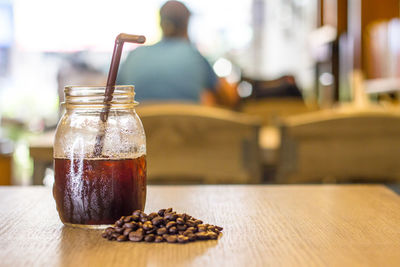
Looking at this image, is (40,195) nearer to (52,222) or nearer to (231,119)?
(52,222)

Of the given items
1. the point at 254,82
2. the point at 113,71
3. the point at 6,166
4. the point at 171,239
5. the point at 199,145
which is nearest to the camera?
the point at 171,239

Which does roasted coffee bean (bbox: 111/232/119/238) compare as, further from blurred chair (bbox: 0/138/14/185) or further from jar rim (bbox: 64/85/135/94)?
blurred chair (bbox: 0/138/14/185)

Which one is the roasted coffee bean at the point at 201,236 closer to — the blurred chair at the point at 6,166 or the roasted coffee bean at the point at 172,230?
the roasted coffee bean at the point at 172,230

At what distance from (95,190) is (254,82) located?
10.5ft

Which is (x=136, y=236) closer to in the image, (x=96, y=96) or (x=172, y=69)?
(x=96, y=96)

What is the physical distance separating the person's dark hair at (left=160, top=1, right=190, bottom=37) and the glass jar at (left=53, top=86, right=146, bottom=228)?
2.35m

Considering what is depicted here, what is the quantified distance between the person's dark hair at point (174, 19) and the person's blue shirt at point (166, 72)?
0.30 ft

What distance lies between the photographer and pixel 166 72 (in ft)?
9.70

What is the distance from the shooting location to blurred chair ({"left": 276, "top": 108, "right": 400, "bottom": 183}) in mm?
2170

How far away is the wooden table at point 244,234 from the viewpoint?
56cm

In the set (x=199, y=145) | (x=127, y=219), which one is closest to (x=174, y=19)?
(x=199, y=145)

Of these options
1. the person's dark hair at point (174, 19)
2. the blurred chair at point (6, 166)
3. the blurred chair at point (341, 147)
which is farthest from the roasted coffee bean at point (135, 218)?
the blurred chair at point (6, 166)

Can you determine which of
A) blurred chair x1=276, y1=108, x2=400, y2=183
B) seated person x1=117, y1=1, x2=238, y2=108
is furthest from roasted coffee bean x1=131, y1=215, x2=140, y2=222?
seated person x1=117, y1=1, x2=238, y2=108

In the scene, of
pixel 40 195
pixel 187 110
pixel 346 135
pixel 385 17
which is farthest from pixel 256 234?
pixel 385 17
